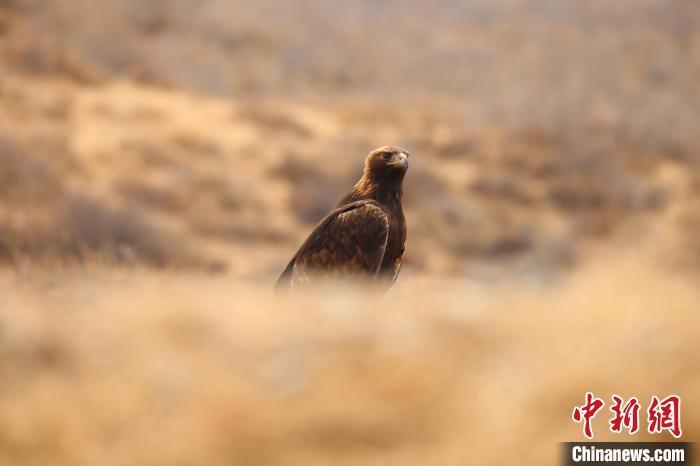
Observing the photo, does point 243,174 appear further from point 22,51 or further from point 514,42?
point 514,42

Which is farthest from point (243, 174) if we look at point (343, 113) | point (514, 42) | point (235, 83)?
point (514, 42)

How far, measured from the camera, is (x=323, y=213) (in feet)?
70.2

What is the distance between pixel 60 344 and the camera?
2756 millimetres

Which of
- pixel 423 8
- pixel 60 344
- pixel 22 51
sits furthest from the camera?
pixel 423 8

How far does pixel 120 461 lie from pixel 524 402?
100 cm

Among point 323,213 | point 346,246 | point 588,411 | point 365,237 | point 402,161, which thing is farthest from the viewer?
point 323,213

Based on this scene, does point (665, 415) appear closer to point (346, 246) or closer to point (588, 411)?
point (588, 411)

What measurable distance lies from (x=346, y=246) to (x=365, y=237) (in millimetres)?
196
